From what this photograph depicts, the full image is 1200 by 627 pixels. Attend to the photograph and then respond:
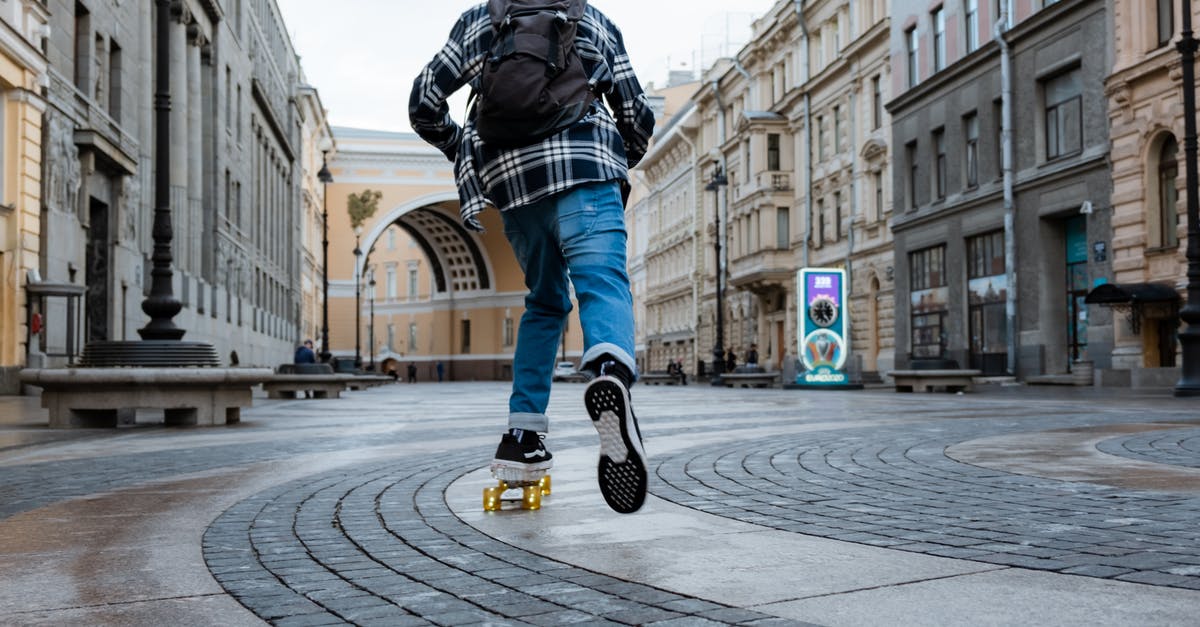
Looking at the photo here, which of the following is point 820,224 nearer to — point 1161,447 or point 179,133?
point 179,133

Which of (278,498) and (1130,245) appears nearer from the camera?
(278,498)

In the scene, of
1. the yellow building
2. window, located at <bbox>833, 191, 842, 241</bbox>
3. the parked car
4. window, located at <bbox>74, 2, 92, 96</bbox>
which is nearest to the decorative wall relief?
the yellow building

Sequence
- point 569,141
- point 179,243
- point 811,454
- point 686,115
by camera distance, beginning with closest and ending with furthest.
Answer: point 569,141 → point 811,454 → point 179,243 → point 686,115

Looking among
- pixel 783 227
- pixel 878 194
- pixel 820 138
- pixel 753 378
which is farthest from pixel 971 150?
pixel 783 227

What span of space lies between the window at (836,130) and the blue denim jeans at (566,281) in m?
38.7

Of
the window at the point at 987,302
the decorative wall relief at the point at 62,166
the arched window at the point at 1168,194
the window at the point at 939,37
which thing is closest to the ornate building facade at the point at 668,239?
the window at the point at 939,37

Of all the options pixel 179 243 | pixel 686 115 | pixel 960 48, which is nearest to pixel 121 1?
pixel 179 243

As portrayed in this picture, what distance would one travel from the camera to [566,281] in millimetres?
4246

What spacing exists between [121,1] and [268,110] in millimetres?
23838

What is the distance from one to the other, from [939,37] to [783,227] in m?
13.7

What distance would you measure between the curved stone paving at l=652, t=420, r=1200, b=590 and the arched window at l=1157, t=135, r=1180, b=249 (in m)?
18.6

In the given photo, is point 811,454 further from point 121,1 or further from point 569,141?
point 121,1

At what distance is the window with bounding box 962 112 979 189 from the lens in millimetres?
31266

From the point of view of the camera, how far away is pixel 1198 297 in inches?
685
